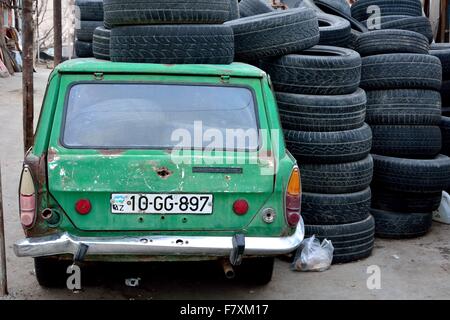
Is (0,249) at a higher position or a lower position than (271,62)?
lower

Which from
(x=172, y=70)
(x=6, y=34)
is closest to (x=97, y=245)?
(x=172, y=70)

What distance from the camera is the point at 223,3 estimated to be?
15.8 feet

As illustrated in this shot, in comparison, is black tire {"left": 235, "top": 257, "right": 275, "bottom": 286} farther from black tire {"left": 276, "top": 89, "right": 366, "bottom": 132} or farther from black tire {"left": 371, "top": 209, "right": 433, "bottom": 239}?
black tire {"left": 371, "top": 209, "right": 433, "bottom": 239}

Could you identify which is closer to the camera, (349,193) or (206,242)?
(206,242)

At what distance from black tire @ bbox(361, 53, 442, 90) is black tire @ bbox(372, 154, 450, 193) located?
27.8 inches

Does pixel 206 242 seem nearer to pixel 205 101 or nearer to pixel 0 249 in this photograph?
pixel 205 101

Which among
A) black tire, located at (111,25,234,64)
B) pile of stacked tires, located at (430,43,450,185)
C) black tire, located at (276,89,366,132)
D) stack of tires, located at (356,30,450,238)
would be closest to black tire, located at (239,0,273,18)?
stack of tires, located at (356,30,450,238)

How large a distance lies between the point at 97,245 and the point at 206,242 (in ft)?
2.17

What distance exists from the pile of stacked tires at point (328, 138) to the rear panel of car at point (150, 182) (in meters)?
1.28

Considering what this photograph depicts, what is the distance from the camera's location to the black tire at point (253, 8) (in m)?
6.87

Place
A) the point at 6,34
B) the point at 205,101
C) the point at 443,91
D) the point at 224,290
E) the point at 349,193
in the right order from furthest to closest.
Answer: the point at 6,34 → the point at 443,91 → the point at 349,193 → the point at 224,290 → the point at 205,101

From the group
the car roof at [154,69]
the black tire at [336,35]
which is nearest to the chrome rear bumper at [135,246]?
the car roof at [154,69]

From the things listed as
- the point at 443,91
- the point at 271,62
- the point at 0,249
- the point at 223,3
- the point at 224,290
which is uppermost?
the point at 223,3

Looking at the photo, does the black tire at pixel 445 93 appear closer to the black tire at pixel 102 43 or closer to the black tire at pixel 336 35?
the black tire at pixel 336 35
